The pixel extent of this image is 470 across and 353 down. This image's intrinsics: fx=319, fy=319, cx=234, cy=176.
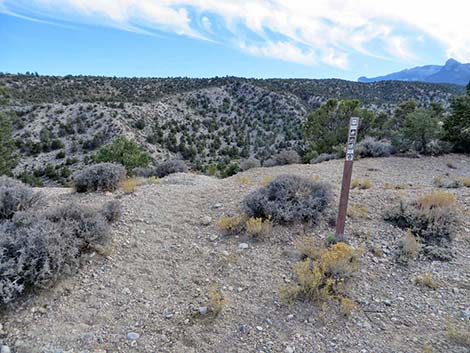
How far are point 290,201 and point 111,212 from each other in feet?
10.2

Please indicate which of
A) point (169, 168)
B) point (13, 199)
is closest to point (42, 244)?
point (13, 199)

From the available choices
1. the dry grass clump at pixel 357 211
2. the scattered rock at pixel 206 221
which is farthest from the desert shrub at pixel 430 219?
the scattered rock at pixel 206 221

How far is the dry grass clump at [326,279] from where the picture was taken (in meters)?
3.90

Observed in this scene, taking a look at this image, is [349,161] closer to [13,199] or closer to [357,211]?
[357,211]

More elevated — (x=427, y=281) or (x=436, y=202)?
(x=436, y=202)

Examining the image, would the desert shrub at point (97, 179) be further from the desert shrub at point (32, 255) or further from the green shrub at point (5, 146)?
the green shrub at point (5, 146)

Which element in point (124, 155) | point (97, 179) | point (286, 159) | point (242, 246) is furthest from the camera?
point (124, 155)

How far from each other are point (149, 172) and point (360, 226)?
8.68 meters

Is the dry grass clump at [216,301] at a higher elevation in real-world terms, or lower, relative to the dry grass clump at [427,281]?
lower

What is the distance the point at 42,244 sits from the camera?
3.87m

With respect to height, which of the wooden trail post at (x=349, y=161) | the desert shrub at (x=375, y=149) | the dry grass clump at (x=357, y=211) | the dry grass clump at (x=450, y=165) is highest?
the wooden trail post at (x=349, y=161)

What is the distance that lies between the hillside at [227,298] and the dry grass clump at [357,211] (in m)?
0.06

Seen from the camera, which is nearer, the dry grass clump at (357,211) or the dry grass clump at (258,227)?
the dry grass clump at (258,227)

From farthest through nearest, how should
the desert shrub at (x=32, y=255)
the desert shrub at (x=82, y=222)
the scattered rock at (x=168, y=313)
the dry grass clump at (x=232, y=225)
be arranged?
the dry grass clump at (x=232, y=225) < the desert shrub at (x=82, y=222) < the scattered rock at (x=168, y=313) < the desert shrub at (x=32, y=255)
